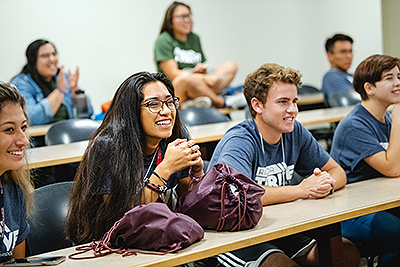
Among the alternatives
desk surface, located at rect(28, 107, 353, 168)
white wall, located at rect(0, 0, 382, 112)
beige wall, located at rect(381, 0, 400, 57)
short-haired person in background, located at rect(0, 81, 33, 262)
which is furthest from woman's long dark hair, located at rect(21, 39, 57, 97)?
beige wall, located at rect(381, 0, 400, 57)

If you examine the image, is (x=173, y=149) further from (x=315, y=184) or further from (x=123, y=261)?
(x=315, y=184)

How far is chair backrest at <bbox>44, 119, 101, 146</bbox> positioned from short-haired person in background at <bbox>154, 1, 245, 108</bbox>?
1123 millimetres

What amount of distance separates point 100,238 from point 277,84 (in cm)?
102

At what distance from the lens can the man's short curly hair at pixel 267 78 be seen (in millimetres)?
1993

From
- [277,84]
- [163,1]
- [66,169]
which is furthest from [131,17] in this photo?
[277,84]

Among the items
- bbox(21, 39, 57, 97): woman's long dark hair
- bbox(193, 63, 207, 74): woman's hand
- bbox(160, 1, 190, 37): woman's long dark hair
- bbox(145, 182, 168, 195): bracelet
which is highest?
bbox(160, 1, 190, 37): woman's long dark hair

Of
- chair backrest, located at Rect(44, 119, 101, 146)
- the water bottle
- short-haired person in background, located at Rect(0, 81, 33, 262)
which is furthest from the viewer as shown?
the water bottle

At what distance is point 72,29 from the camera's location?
18.5 feet

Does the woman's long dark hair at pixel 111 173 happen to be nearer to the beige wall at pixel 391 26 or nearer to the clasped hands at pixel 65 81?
the clasped hands at pixel 65 81

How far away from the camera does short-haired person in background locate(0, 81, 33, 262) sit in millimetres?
1365

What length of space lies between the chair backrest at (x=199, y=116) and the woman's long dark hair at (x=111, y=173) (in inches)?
76.1

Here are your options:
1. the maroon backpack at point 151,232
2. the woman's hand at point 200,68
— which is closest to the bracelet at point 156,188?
the maroon backpack at point 151,232

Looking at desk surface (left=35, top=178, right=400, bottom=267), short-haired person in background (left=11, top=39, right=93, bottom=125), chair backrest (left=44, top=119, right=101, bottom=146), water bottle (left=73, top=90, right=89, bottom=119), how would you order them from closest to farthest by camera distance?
desk surface (left=35, top=178, right=400, bottom=267) → chair backrest (left=44, top=119, right=101, bottom=146) → short-haired person in background (left=11, top=39, right=93, bottom=125) → water bottle (left=73, top=90, right=89, bottom=119)

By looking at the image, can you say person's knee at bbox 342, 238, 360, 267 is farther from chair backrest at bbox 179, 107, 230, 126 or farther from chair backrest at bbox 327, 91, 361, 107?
chair backrest at bbox 327, 91, 361, 107
